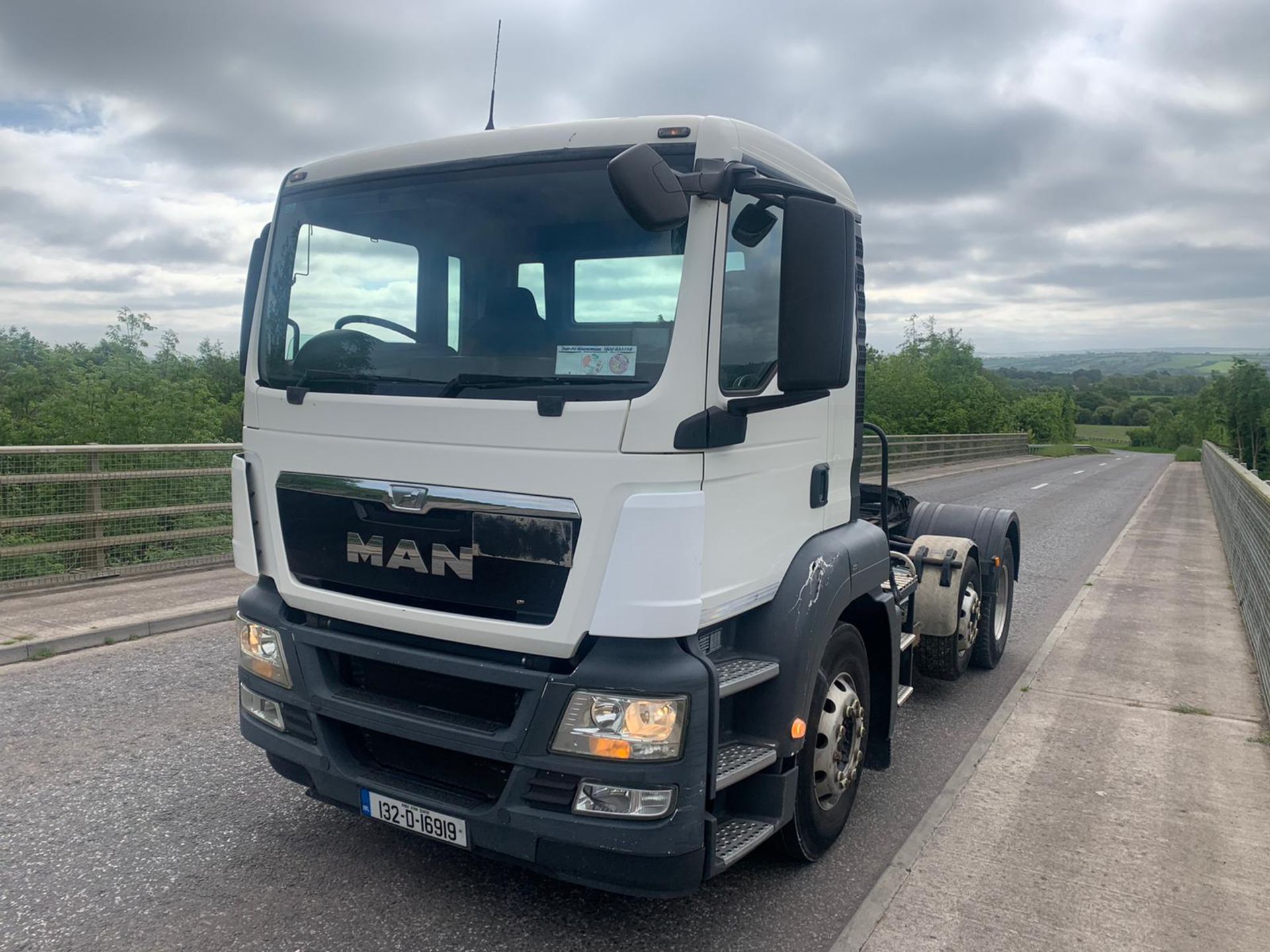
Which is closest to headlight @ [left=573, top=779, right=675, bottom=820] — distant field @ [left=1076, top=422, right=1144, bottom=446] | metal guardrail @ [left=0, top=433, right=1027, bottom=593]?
metal guardrail @ [left=0, top=433, right=1027, bottom=593]

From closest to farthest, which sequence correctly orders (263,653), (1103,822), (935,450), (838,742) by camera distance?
1. (263,653)
2. (838,742)
3. (1103,822)
4. (935,450)

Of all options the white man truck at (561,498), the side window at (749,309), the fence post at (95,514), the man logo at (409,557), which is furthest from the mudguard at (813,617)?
the fence post at (95,514)

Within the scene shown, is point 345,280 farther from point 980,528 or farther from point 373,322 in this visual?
point 980,528

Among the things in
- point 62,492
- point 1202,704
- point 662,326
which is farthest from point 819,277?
point 62,492

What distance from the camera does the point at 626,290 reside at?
10.00 feet

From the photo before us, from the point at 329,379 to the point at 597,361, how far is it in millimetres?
1094

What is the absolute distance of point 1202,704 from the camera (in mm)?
5902

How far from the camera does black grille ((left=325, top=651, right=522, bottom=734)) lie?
9.62 ft

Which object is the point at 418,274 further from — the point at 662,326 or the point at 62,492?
the point at 62,492

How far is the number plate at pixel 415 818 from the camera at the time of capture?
2.93 meters

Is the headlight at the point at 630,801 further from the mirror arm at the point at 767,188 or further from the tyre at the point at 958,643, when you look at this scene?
the tyre at the point at 958,643

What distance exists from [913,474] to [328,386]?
25020 millimetres

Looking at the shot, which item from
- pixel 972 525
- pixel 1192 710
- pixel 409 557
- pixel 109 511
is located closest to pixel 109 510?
pixel 109 511

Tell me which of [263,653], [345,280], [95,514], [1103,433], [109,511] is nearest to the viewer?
[263,653]
